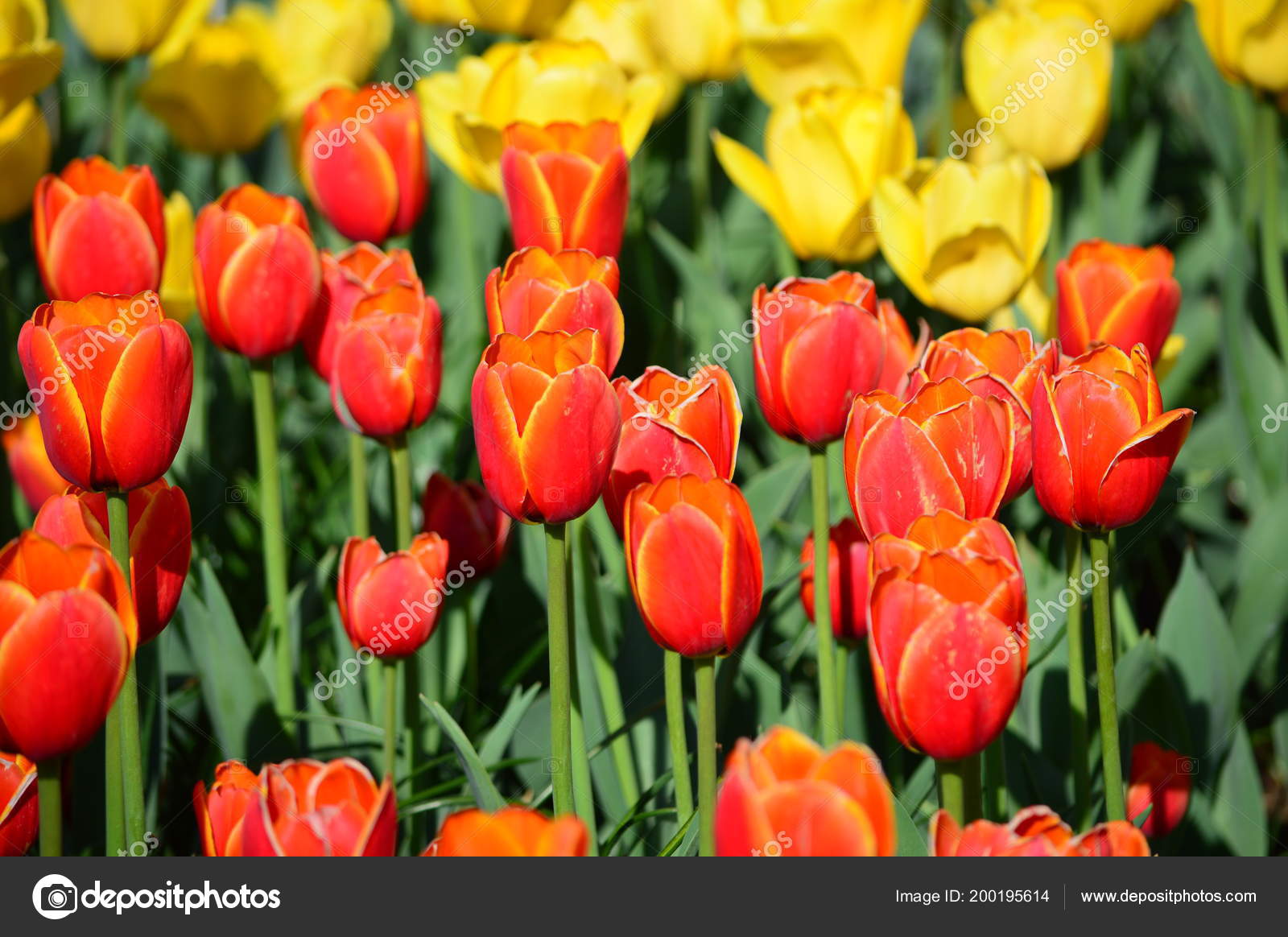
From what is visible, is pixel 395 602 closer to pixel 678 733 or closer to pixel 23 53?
pixel 678 733

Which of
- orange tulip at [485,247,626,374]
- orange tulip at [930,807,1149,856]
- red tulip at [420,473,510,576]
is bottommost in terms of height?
orange tulip at [930,807,1149,856]

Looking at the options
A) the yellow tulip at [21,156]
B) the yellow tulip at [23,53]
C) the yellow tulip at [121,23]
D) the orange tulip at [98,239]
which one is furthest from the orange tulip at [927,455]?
the yellow tulip at [121,23]

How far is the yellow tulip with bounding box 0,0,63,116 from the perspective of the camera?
1542 mm

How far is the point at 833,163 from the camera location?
4.72 ft

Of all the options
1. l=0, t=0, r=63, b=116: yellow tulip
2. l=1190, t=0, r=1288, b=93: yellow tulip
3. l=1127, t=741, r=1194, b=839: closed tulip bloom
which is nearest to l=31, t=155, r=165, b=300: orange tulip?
l=0, t=0, r=63, b=116: yellow tulip

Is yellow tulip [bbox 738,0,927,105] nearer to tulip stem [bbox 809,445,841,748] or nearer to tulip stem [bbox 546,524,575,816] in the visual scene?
tulip stem [bbox 809,445,841,748]

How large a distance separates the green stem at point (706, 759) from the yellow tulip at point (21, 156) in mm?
1255

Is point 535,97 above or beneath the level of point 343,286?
above

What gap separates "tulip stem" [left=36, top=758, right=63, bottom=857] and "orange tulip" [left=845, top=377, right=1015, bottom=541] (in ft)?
1.74

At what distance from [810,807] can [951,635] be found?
5.8 inches

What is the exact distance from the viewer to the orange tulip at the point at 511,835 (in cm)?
70

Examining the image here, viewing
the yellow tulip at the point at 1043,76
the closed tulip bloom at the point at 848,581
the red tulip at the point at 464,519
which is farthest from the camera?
the yellow tulip at the point at 1043,76

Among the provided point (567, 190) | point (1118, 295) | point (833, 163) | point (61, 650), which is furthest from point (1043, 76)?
point (61, 650)

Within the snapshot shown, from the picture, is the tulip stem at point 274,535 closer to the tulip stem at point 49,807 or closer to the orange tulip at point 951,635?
the tulip stem at point 49,807
